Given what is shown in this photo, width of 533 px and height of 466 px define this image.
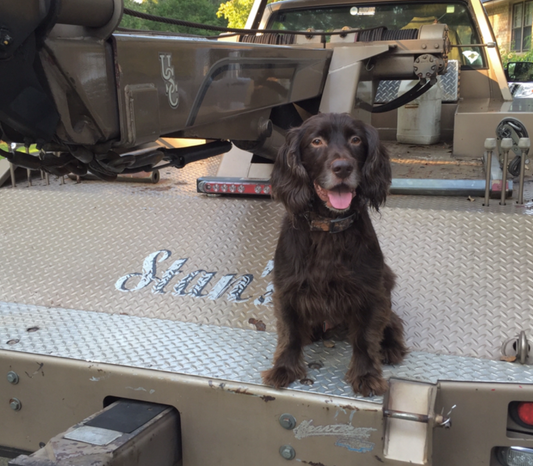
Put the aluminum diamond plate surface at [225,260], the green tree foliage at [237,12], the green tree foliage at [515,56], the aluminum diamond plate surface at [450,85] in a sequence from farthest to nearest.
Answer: the green tree foliage at [515,56], the green tree foliage at [237,12], the aluminum diamond plate surface at [450,85], the aluminum diamond plate surface at [225,260]

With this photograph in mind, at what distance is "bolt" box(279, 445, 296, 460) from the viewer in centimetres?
187

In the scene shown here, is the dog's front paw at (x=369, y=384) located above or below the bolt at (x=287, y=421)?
above

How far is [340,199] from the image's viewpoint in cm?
192

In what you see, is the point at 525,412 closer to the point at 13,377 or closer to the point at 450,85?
the point at 13,377

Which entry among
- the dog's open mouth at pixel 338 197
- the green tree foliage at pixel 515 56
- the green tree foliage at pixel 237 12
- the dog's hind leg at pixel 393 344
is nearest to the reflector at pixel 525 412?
the dog's hind leg at pixel 393 344

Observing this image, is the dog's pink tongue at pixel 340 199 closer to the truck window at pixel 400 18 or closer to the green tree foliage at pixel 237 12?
the truck window at pixel 400 18

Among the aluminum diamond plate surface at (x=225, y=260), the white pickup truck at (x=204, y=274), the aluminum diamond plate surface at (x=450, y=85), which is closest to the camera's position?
the white pickup truck at (x=204, y=274)

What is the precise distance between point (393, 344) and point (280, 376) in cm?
49

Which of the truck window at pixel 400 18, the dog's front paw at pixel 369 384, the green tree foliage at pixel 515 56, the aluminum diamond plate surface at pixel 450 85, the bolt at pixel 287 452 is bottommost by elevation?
the bolt at pixel 287 452

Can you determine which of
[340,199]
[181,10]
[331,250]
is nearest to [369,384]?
[331,250]

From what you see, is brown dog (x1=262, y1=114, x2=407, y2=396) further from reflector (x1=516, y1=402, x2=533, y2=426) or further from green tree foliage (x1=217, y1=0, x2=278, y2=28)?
green tree foliage (x1=217, y1=0, x2=278, y2=28)

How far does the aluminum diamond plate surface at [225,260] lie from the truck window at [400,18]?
7.46ft

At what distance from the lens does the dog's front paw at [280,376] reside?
6.29 ft

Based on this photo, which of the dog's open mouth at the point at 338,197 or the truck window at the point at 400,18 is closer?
the dog's open mouth at the point at 338,197
